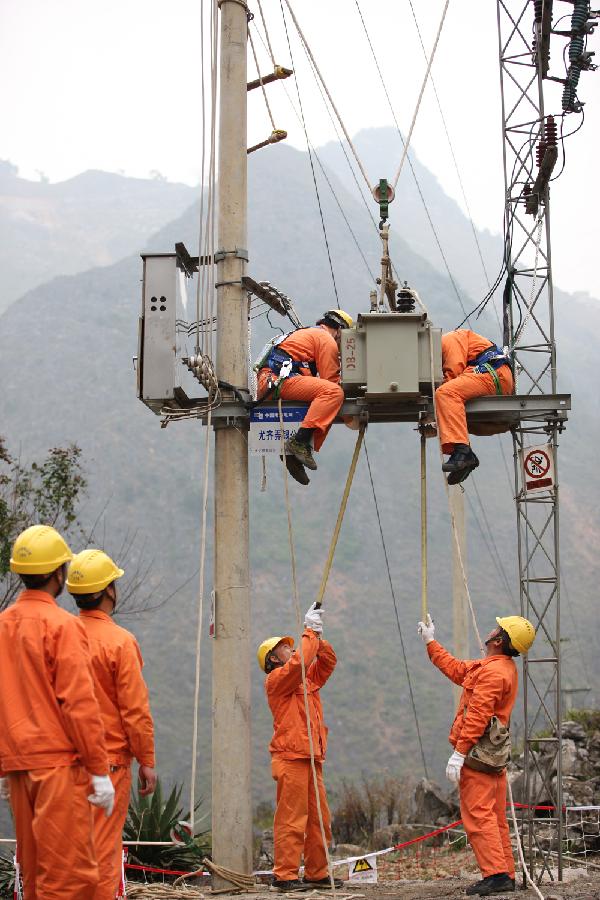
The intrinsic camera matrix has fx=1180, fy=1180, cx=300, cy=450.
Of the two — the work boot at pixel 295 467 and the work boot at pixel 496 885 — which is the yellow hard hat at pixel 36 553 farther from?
the work boot at pixel 496 885

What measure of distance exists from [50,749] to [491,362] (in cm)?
570

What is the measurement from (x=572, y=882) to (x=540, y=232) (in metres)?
6.39

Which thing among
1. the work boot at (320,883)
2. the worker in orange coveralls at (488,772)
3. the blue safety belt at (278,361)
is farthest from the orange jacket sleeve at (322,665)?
the blue safety belt at (278,361)

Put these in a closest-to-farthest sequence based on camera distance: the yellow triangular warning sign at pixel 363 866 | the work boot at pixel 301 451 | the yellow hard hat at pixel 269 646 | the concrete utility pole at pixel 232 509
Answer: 1. the concrete utility pole at pixel 232 509
2. the work boot at pixel 301 451
3. the yellow hard hat at pixel 269 646
4. the yellow triangular warning sign at pixel 363 866

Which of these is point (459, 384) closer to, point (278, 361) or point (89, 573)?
point (278, 361)

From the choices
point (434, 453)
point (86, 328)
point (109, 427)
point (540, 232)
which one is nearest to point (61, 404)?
point (109, 427)

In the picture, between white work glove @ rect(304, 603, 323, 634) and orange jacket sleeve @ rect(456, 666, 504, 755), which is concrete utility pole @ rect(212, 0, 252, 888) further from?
orange jacket sleeve @ rect(456, 666, 504, 755)

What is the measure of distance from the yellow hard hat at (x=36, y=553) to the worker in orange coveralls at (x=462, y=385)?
13.6 feet

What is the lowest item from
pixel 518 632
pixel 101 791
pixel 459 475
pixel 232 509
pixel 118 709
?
pixel 101 791

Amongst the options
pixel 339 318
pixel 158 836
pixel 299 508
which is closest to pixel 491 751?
pixel 339 318

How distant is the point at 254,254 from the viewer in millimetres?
88438

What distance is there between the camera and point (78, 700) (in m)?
5.46

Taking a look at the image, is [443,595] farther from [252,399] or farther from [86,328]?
[252,399]

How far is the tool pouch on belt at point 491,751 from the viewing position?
8438 millimetres
